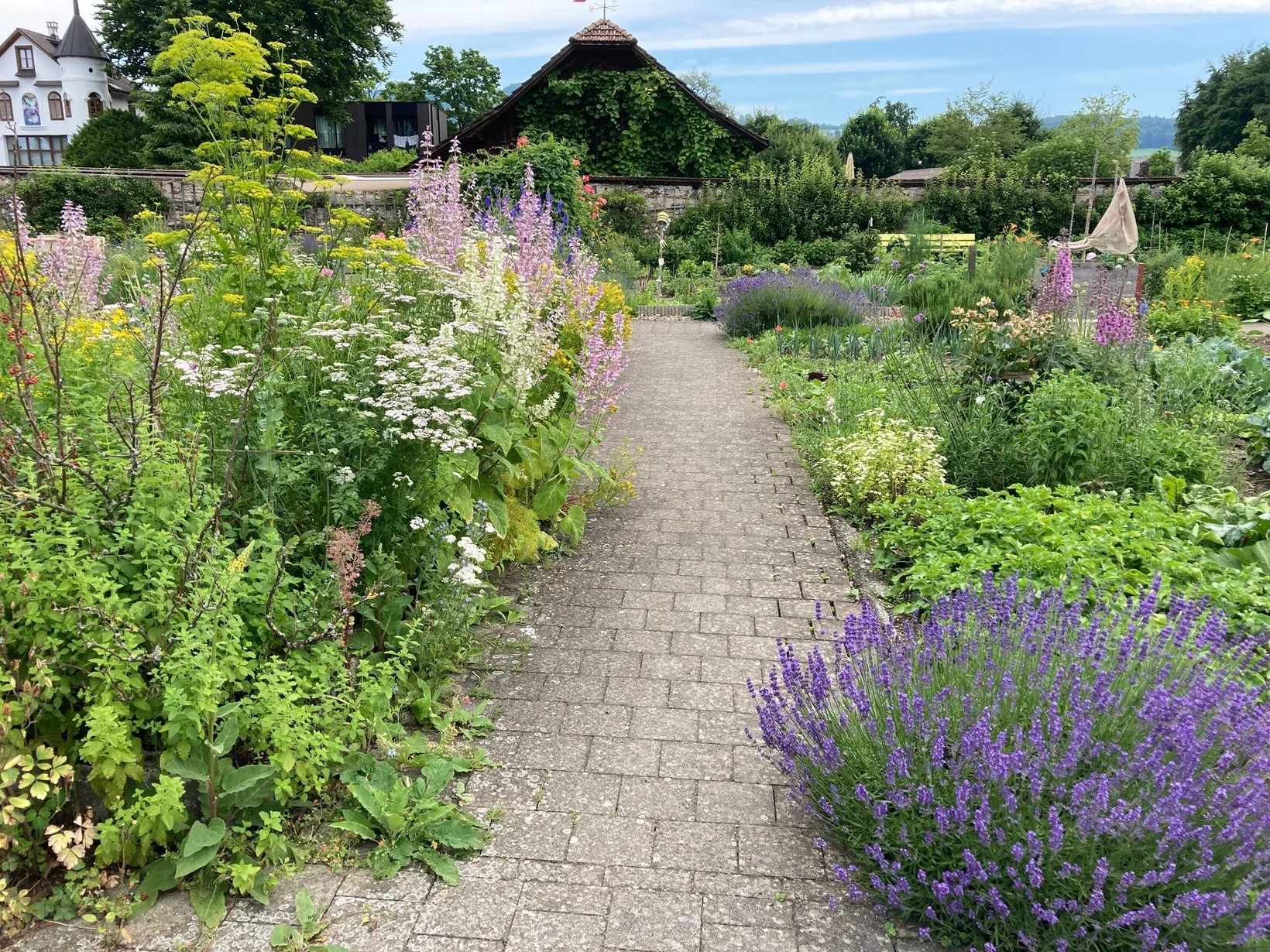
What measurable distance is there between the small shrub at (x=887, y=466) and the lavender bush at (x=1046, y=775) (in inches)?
91.5

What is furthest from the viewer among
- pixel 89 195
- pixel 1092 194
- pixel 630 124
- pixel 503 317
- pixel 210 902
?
pixel 630 124

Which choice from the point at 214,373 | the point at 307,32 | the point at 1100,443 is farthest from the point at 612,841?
the point at 307,32

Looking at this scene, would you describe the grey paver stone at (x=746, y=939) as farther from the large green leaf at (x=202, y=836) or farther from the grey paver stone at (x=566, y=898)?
the large green leaf at (x=202, y=836)

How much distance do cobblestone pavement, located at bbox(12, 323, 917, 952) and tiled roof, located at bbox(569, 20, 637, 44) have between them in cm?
2173

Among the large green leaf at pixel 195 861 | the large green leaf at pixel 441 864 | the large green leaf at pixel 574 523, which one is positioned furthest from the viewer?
the large green leaf at pixel 574 523

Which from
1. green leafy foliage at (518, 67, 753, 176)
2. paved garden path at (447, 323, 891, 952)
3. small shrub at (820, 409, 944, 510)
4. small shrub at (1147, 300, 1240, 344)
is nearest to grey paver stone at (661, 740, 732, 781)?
paved garden path at (447, 323, 891, 952)

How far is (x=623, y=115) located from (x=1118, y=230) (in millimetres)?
13570

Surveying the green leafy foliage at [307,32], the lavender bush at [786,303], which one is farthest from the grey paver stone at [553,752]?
the green leafy foliage at [307,32]

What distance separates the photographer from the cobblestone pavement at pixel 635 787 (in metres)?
2.33

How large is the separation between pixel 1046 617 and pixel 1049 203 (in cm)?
2212

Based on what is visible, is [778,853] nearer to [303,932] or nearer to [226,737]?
[303,932]

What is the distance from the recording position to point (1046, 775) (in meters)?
2.27

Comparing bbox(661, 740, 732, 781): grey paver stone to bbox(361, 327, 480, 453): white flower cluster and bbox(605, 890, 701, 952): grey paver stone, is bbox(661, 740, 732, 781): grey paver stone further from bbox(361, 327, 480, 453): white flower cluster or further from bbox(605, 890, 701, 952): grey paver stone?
bbox(361, 327, 480, 453): white flower cluster

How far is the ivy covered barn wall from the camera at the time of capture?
958 inches
